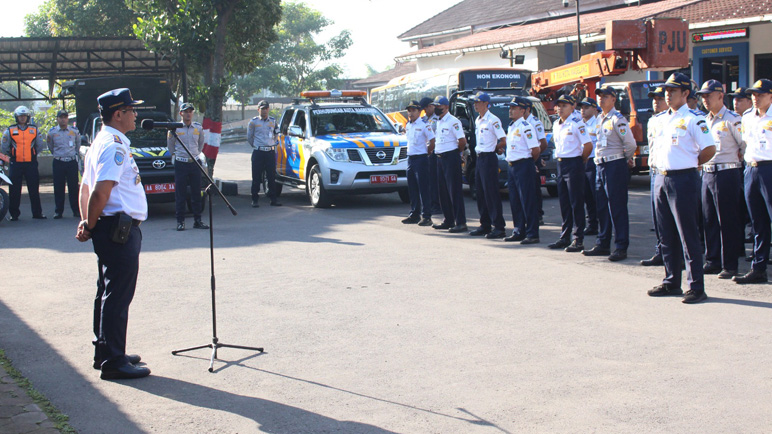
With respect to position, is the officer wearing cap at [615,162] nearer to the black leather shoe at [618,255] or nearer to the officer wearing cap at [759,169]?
the black leather shoe at [618,255]

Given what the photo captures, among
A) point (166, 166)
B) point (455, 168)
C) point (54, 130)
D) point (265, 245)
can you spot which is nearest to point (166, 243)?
point (265, 245)

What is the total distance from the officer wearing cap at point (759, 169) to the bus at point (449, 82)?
9556 millimetres

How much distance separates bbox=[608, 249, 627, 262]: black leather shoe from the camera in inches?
375

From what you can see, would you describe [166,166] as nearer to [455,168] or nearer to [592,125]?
[455,168]

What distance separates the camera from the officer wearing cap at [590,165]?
10648 mm

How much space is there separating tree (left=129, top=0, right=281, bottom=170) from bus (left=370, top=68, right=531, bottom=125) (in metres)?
4.16

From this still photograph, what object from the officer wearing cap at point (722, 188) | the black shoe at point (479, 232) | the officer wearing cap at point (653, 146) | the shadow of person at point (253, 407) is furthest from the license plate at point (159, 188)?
the shadow of person at point (253, 407)

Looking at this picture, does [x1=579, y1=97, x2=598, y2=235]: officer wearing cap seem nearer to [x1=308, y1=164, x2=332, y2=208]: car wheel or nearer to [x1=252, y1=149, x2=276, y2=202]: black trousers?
[x1=308, y1=164, x2=332, y2=208]: car wheel

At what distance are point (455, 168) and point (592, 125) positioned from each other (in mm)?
2328

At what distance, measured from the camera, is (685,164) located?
24.4 feet

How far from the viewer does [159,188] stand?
1434 cm

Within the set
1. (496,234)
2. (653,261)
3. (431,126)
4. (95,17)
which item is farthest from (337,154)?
(95,17)

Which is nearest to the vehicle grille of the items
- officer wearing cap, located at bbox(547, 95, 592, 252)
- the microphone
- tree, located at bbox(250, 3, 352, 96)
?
officer wearing cap, located at bbox(547, 95, 592, 252)

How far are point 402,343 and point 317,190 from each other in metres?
9.37
